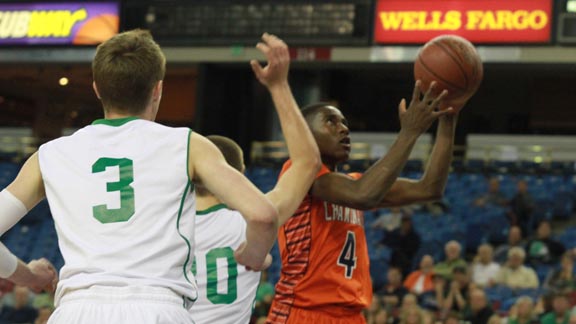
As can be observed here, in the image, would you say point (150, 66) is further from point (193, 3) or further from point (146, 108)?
point (193, 3)

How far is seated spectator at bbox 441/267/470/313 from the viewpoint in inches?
404

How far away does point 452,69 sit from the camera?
14.6 ft

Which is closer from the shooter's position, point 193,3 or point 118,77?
point 118,77

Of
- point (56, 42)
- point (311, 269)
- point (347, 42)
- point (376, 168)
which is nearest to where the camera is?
point (376, 168)

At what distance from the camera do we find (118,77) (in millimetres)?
2842

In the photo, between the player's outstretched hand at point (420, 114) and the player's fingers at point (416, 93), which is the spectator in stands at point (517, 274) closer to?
the player's fingers at point (416, 93)

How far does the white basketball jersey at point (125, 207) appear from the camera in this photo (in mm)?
2752

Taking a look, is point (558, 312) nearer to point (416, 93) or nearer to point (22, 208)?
point (416, 93)

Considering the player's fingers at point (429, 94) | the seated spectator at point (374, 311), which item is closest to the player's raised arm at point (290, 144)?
the player's fingers at point (429, 94)

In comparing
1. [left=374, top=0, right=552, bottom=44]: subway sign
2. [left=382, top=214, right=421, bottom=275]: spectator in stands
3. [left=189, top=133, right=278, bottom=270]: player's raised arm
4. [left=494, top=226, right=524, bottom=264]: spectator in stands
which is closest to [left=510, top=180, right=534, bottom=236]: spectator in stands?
[left=494, top=226, right=524, bottom=264]: spectator in stands

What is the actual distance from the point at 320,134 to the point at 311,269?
0.60m

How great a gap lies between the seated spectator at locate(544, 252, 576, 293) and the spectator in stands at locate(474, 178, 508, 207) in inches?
99.4

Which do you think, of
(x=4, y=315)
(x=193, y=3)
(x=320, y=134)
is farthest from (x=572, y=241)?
(x=320, y=134)

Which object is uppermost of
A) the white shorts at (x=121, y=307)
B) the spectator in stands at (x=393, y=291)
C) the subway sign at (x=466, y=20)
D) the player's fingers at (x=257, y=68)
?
the subway sign at (x=466, y=20)
